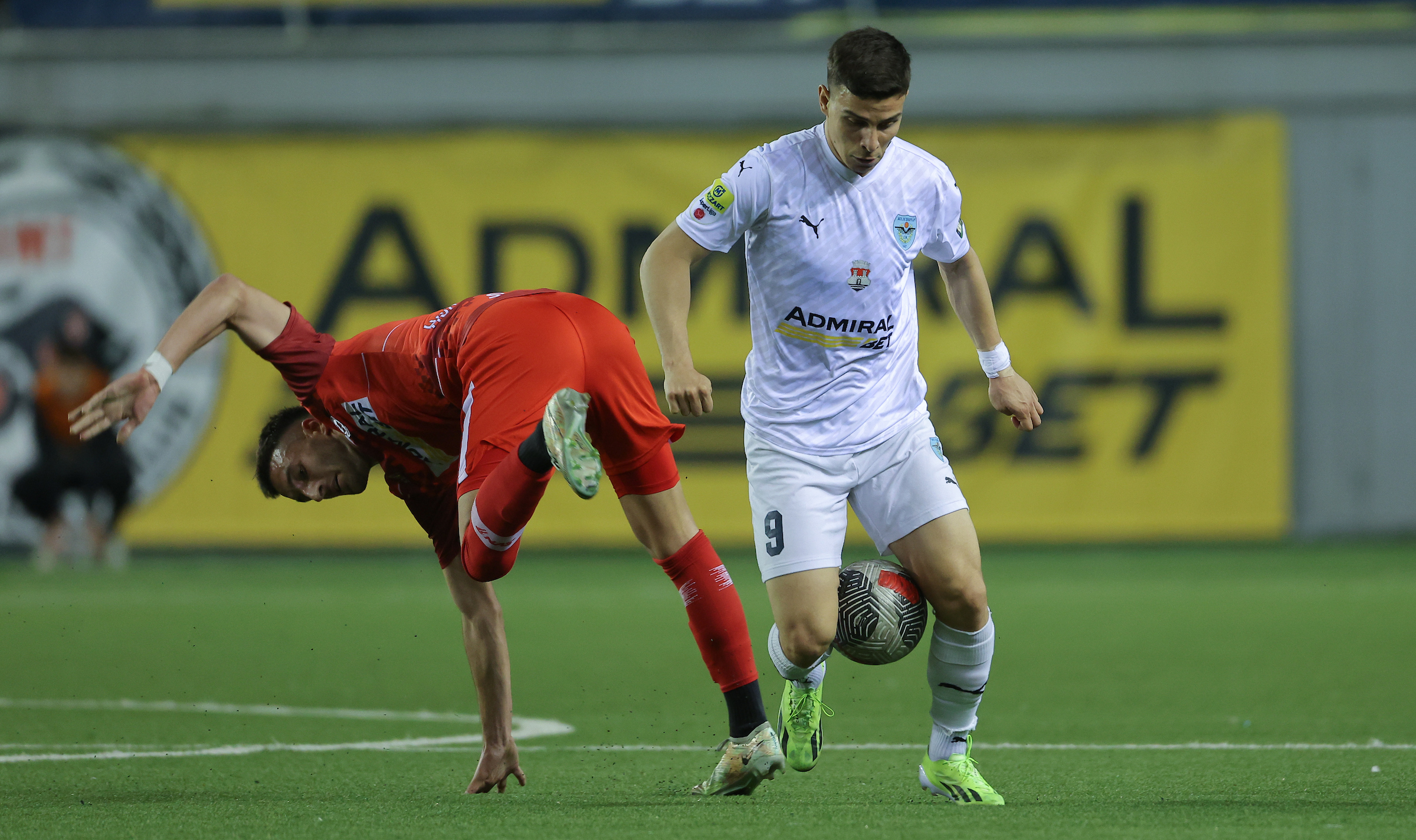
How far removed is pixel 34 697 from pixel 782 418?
393 cm

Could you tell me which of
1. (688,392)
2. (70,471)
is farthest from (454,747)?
(70,471)

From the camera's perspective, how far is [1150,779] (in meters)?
5.00

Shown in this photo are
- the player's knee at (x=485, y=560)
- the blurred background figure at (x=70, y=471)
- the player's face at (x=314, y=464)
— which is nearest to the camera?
the player's knee at (x=485, y=560)

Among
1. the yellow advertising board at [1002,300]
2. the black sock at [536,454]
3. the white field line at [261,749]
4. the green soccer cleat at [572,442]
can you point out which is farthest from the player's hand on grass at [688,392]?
the yellow advertising board at [1002,300]

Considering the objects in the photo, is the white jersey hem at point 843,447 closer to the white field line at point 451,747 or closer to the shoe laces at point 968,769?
the shoe laces at point 968,769

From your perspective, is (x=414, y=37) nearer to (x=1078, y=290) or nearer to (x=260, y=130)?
(x=260, y=130)

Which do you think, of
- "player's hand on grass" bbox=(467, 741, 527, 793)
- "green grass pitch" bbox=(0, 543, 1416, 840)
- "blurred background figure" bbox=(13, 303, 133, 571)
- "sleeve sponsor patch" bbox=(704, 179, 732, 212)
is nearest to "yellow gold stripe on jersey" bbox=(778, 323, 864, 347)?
"sleeve sponsor patch" bbox=(704, 179, 732, 212)

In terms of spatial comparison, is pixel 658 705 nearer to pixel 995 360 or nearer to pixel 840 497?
pixel 840 497

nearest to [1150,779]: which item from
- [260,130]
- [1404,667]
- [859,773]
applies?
[859,773]

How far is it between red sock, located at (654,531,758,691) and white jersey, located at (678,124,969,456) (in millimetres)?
413

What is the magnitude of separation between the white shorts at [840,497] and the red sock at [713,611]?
137 mm

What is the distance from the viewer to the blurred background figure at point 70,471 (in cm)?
1370

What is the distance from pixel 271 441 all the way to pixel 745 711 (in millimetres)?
1627

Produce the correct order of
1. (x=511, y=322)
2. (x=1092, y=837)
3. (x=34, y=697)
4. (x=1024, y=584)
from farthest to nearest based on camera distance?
(x=1024, y=584), (x=34, y=697), (x=511, y=322), (x=1092, y=837)
